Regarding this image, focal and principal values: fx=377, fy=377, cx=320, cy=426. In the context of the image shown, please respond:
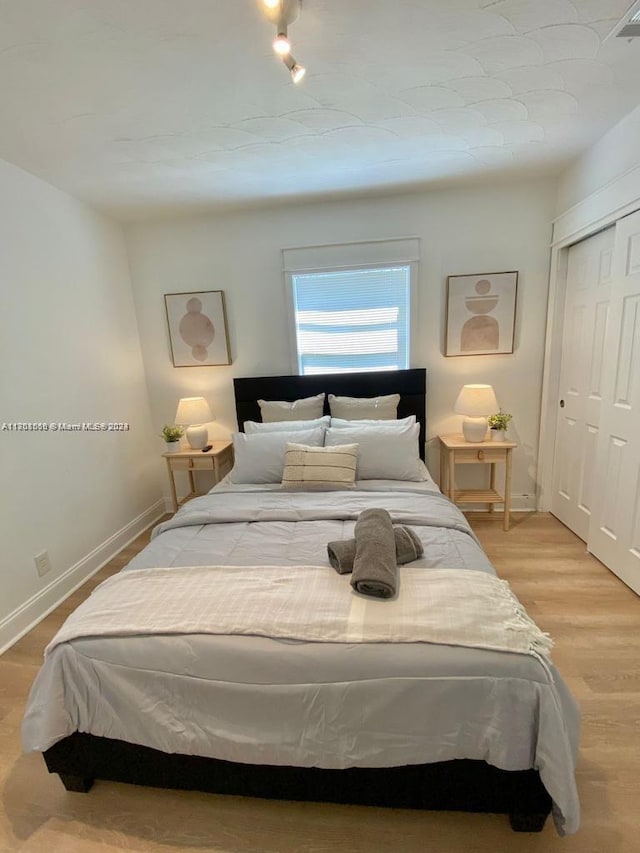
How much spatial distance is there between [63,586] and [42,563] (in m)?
0.24

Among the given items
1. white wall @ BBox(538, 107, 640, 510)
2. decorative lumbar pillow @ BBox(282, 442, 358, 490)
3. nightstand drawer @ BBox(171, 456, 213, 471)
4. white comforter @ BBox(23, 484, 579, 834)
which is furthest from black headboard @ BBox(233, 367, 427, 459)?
white comforter @ BBox(23, 484, 579, 834)

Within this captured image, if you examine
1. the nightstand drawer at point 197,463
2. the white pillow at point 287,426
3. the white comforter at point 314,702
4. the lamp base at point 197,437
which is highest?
the white pillow at point 287,426

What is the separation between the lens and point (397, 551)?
56.9 inches

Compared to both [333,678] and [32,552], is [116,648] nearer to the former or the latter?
[333,678]

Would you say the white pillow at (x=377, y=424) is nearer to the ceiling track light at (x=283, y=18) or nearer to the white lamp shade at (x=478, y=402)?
the white lamp shade at (x=478, y=402)

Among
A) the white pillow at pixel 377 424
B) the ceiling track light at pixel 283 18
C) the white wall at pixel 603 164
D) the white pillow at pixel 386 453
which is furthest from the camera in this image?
the white pillow at pixel 377 424

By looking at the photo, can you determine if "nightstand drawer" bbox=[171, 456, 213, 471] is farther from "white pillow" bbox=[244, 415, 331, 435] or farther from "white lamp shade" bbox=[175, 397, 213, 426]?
"white pillow" bbox=[244, 415, 331, 435]

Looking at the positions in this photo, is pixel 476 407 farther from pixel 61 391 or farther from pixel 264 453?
pixel 61 391

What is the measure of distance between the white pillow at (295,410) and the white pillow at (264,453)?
1.34 feet

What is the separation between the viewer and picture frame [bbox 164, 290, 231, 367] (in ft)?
10.5

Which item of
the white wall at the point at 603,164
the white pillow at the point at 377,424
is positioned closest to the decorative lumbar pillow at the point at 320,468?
the white pillow at the point at 377,424

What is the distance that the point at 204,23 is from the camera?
1.28 m

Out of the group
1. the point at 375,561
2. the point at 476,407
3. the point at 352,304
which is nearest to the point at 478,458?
the point at 476,407

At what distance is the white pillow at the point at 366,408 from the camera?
2.88 m
